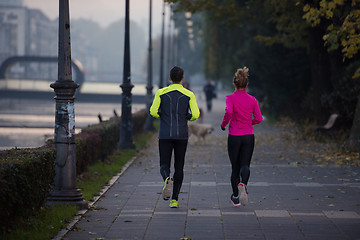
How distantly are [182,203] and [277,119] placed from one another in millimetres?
26866

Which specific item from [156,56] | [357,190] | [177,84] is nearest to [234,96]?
[177,84]

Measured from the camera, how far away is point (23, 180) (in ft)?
24.5

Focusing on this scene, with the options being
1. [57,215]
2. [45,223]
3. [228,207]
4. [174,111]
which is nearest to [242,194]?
[228,207]

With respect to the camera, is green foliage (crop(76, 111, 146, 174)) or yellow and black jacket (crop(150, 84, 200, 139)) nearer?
yellow and black jacket (crop(150, 84, 200, 139))

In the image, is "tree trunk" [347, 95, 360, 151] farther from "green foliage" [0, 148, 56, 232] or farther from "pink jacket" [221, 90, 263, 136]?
"green foliage" [0, 148, 56, 232]

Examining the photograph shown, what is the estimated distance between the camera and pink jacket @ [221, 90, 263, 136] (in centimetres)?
947

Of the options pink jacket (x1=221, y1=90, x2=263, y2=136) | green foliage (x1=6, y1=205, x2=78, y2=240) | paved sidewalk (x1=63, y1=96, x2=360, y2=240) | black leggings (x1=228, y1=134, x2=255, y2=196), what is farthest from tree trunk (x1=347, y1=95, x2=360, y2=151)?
green foliage (x1=6, y1=205, x2=78, y2=240)

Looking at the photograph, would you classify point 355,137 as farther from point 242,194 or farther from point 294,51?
point 294,51

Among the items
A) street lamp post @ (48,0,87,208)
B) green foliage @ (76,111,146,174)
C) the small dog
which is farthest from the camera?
the small dog

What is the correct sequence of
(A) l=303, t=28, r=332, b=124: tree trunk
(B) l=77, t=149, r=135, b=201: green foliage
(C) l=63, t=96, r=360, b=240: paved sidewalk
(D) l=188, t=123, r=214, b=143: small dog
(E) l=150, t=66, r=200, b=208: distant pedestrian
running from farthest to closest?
(A) l=303, t=28, r=332, b=124: tree trunk
(D) l=188, t=123, r=214, b=143: small dog
(B) l=77, t=149, r=135, b=201: green foliage
(E) l=150, t=66, r=200, b=208: distant pedestrian
(C) l=63, t=96, r=360, b=240: paved sidewalk

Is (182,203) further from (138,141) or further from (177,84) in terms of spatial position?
(138,141)

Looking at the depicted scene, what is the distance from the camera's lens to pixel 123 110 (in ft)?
64.8

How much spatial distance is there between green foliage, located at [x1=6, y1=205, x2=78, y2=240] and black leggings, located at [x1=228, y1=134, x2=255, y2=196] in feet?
6.81

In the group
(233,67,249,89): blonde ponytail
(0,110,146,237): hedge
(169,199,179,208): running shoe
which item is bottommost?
(169,199,179,208): running shoe
